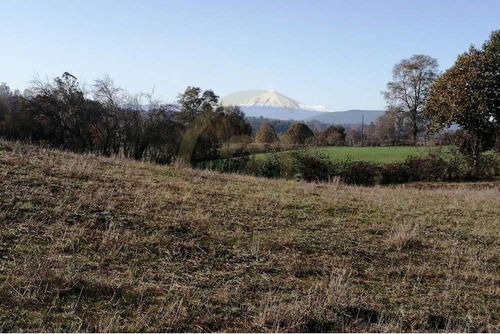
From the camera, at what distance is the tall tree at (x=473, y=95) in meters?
25.2

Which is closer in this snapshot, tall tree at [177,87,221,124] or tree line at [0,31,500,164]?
tree line at [0,31,500,164]

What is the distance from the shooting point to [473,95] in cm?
2531

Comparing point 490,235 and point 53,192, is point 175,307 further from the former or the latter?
point 490,235

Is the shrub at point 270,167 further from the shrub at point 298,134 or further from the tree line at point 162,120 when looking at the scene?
the shrub at point 298,134

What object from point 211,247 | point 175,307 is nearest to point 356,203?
point 211,247

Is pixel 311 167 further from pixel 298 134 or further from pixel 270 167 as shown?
pixel 298 134

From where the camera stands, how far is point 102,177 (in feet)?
30.0

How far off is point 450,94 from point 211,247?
25143mm

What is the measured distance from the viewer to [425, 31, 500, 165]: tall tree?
25.2 m

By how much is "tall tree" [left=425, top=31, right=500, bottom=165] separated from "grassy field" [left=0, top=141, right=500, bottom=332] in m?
19.3

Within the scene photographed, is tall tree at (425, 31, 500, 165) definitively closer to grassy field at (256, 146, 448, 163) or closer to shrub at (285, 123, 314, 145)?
grassy field at (256, 146, 448, 163)

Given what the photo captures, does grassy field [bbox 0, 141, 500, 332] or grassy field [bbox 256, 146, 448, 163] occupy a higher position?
grassy field [bbox 256, 146, 448, 163]

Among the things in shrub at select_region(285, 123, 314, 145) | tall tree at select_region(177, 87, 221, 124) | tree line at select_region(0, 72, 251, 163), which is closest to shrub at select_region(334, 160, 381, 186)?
tree line at select_region(0, 72, 251, 163)

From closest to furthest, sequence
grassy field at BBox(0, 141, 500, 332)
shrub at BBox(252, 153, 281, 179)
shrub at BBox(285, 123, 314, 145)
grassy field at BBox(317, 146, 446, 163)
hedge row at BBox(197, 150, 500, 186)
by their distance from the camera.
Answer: grassy field at BBox(0, 141, 500, 332)
hedge row at BBox(197, 150, 500, 186)
shrub at BBox(252, 153, 281, 179)
grassy field at BBox(317, 146, 446, 163)
shrub at BBox(285, 123, 314, 145)
